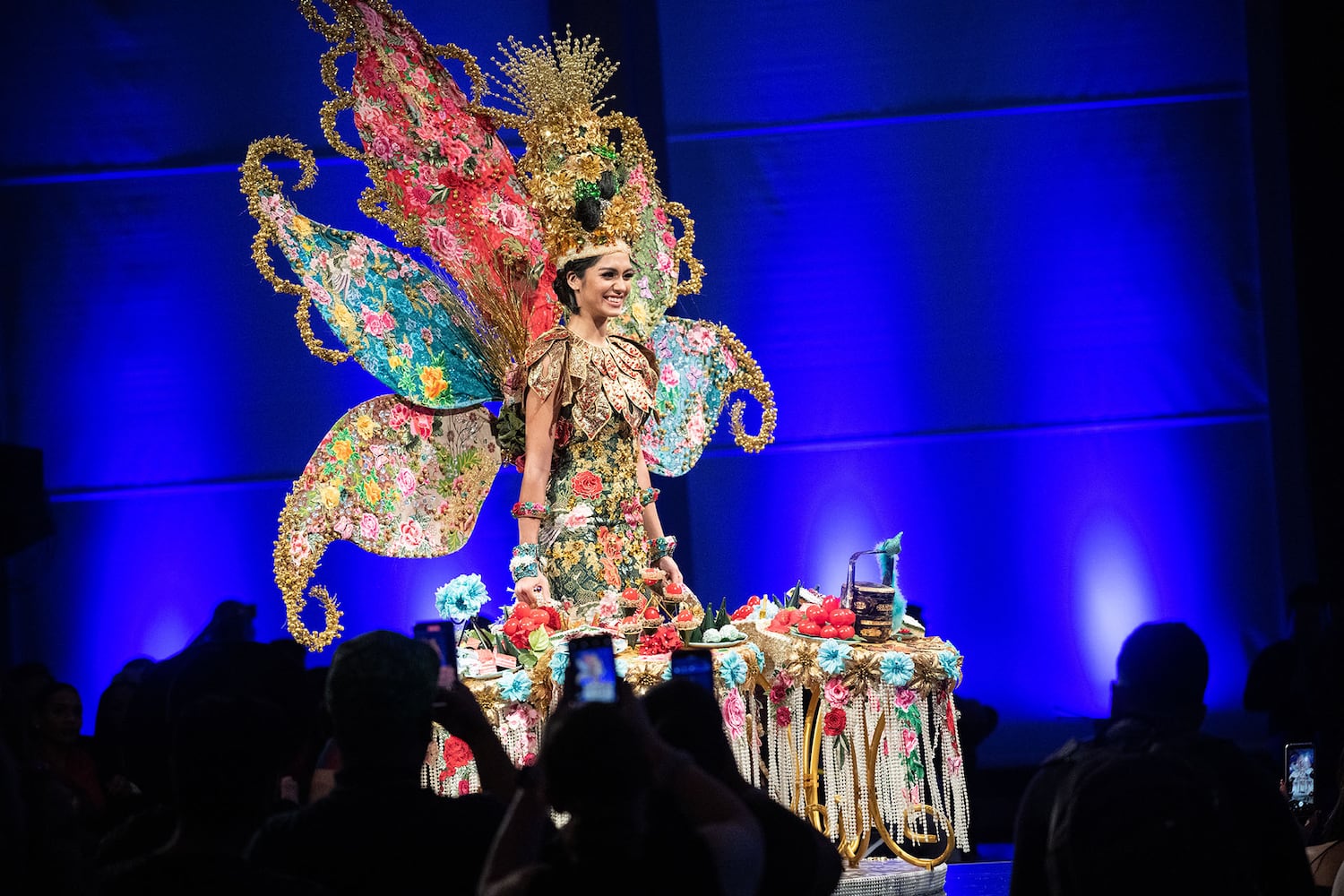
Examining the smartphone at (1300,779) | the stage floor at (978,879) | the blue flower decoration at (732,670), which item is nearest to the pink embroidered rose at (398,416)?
the blue flower decoration at (732,670)

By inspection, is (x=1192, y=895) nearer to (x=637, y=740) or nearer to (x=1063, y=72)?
(x=637, y=740)

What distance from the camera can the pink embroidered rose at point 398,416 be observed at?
4.51m

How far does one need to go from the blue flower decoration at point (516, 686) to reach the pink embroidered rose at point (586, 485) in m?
0.59

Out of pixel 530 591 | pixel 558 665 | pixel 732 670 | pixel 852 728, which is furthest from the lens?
pixel 852 728

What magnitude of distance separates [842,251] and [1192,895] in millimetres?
5203

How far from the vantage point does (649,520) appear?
446 centimetres

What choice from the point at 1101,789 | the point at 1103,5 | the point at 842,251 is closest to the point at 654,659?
the point at 1101,789

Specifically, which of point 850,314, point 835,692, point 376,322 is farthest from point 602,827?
point 850,314

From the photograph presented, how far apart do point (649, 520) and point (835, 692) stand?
723mm

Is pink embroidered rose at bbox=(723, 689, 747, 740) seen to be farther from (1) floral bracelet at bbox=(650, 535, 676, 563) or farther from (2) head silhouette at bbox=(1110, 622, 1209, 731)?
(2) head silhouette at bbox=(1110, 622, 1209, 731)

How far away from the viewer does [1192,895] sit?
208cm

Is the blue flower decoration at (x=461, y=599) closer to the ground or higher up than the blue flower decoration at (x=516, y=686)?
higher up

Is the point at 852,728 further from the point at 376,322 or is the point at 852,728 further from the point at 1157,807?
the point at 1157,807

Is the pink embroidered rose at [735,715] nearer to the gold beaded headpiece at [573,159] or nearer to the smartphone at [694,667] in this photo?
the gold beaded headpiece at [573,159]
